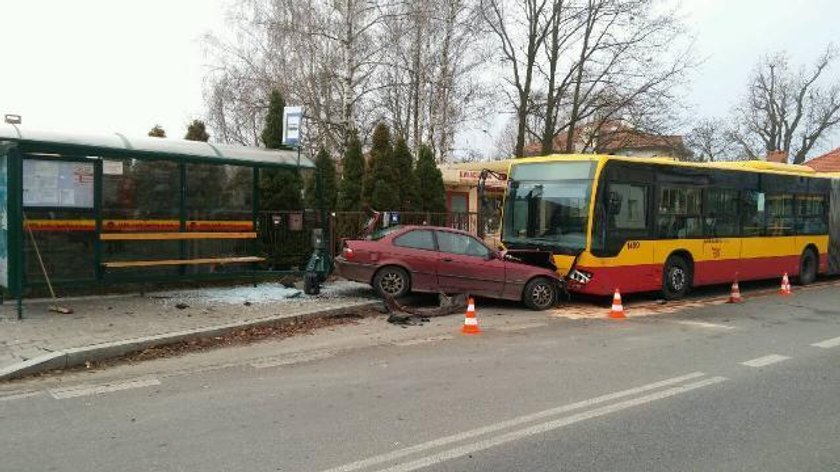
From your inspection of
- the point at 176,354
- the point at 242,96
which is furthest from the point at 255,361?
the point at 242,96

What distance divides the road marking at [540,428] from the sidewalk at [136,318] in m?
4.82

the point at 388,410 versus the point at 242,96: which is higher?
the point at 242,96

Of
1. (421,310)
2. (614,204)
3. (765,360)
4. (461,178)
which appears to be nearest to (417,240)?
(421,310)

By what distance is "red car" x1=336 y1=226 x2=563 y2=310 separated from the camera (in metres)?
12.2

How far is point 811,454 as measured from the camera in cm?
499

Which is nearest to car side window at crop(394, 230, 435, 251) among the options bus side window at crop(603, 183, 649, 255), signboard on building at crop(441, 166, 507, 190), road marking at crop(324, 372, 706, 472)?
bus side window at crop(603, 183, 649, 255)

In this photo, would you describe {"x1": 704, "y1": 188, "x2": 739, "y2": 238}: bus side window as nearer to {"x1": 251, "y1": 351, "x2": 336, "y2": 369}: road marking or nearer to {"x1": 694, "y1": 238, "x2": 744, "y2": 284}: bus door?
A: {"x1": 694, "y1": 238, "x2": 744, "y2": 284}: bus door

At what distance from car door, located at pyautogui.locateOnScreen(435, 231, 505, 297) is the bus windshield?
4.87 ft

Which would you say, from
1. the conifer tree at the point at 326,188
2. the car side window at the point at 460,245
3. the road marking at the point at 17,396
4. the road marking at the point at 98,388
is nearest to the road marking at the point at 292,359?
the road marking at the point at 98,388

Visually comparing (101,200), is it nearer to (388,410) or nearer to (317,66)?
(388,410)

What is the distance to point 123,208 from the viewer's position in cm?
1179

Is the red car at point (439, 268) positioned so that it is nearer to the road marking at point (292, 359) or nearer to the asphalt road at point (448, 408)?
the asphalt road at point (448, 408)

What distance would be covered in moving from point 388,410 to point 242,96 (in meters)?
23.8

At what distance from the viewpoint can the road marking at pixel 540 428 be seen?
4.76 meters
